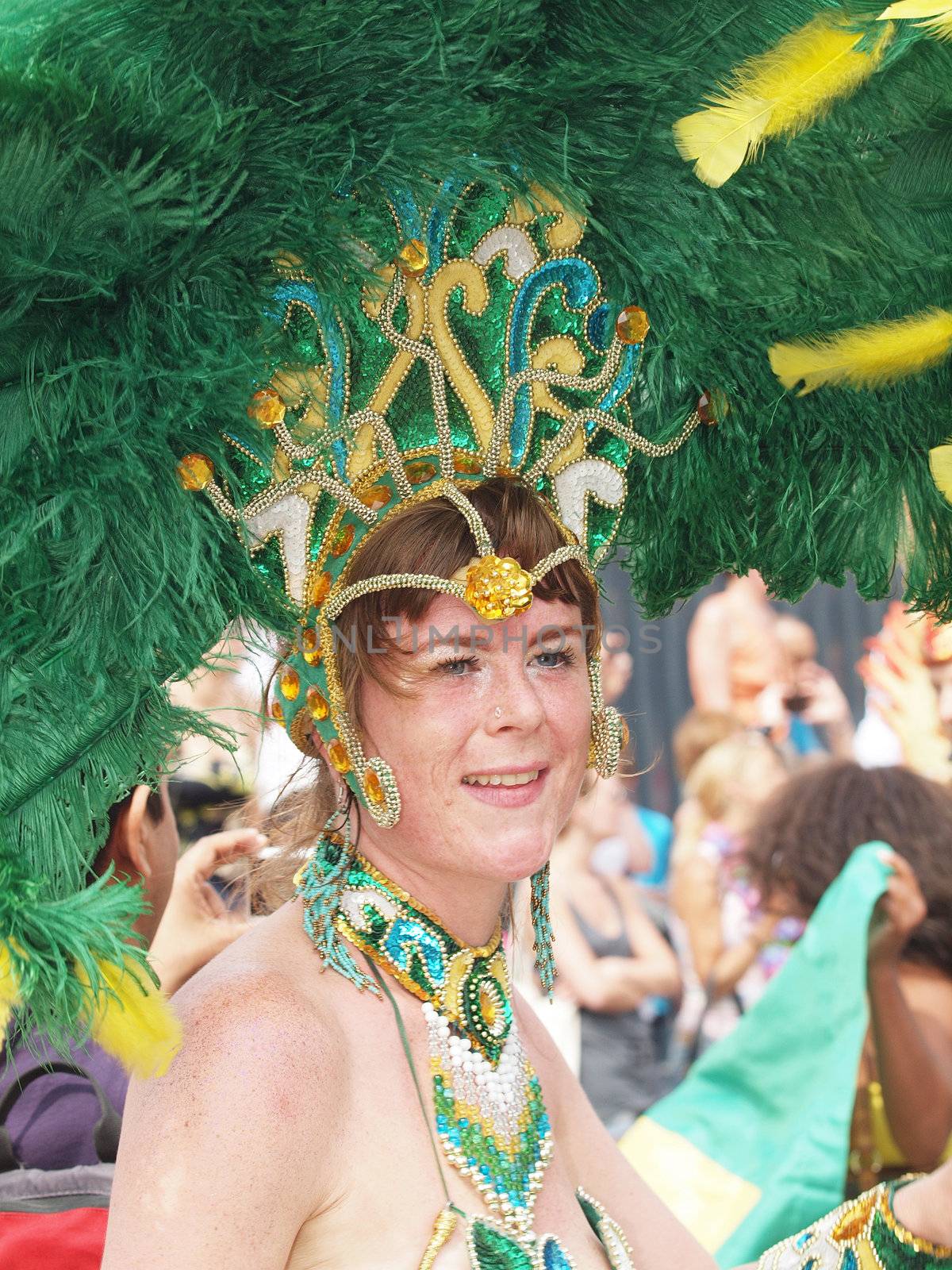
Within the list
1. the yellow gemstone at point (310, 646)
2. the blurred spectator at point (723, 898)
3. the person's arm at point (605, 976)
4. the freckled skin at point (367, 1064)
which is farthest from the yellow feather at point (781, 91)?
the person's arm at point (605, 976)

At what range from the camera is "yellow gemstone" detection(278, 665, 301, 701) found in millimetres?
1962

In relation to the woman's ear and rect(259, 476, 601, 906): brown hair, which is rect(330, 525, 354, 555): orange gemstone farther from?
the woman's ear

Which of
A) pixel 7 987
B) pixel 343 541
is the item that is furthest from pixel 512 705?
pixel 7 987

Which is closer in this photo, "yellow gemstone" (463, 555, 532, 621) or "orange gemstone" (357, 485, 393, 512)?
"yellow gemstone" (463, 555, 532, 621)

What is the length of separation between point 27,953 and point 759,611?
402 centimetres

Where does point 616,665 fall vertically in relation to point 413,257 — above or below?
below

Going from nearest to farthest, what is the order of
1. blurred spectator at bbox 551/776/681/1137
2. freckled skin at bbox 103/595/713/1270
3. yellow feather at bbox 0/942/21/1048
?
yellow feather at bbox 0/942/21/1048
freckled skin at bbox 103/595/713/1270
blurred spectator at bbox 551/776/681/1137

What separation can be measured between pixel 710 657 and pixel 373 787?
11.1 feet

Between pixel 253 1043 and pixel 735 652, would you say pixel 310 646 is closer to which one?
pixel 253 1043

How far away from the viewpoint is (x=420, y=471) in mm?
1946

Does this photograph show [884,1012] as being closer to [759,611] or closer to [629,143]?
[759,611]

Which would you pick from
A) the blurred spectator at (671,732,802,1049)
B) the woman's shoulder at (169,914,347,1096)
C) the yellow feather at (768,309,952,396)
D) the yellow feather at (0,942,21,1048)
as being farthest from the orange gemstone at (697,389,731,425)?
the blurred spectator at (671,732,802,1049)

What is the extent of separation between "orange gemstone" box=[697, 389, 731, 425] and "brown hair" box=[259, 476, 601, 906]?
296 mm

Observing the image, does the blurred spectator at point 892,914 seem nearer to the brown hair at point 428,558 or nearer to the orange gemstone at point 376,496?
the brown hair at point 428,558
